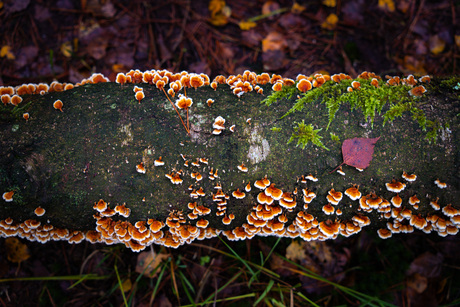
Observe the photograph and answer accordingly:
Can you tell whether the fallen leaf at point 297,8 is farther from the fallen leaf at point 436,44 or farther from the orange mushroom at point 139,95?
the orange mushroom at point 139,95

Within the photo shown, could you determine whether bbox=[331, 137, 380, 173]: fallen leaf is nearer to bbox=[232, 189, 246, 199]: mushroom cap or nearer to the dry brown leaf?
bbox=[232, 189, 246, 199]: mushroom cap

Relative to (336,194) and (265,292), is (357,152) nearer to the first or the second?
(336,194)

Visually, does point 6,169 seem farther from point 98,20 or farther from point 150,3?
point 150,3

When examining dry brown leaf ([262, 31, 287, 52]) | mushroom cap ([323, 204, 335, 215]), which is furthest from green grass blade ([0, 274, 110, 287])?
dry brown leaf ([262, 31, 287, 52])

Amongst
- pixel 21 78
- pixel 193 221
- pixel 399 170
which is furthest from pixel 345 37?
pixel 21 78

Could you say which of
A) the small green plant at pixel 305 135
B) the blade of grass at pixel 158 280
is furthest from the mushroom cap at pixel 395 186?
the blade of grass at pixel 158 280

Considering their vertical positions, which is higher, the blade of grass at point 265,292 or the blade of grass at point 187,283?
the blade of grass at point 265,292
